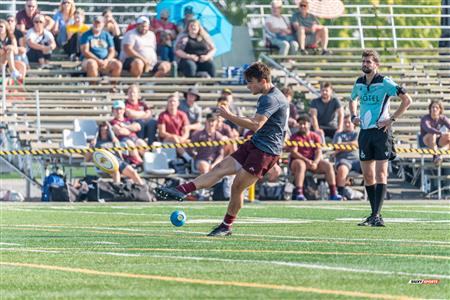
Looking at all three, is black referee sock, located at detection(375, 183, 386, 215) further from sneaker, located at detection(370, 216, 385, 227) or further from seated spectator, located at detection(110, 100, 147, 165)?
seated spectator, located at detection(110, 100, 147, 165)

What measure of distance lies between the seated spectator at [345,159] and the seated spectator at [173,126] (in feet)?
8.41

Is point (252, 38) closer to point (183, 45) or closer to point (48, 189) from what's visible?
point (183, 45)

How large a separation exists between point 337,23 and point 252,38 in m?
19.3

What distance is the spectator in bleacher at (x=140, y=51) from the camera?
26.0m

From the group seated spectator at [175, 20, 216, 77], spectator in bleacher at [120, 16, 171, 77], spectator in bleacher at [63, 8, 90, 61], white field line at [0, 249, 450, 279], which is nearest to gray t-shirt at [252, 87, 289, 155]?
white field line at [0, 249, 450, 279]

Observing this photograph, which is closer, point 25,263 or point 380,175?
point 25,263

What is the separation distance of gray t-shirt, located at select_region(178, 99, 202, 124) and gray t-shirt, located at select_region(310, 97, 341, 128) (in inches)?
80.1

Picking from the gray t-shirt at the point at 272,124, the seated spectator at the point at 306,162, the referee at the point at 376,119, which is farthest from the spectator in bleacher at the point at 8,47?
the gray t-shirt at the point at 272,124

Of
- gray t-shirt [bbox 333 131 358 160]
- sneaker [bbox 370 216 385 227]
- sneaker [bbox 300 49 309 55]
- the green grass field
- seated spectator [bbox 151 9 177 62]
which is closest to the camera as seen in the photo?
the green grass field

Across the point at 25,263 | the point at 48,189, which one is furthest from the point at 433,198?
the point at 25,263

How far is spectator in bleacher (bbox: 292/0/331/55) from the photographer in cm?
2842

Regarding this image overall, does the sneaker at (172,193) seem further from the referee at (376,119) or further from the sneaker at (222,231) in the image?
the referee at (376,119)

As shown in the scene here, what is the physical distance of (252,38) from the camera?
3022 cm

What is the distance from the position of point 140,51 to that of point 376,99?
38.5ft
